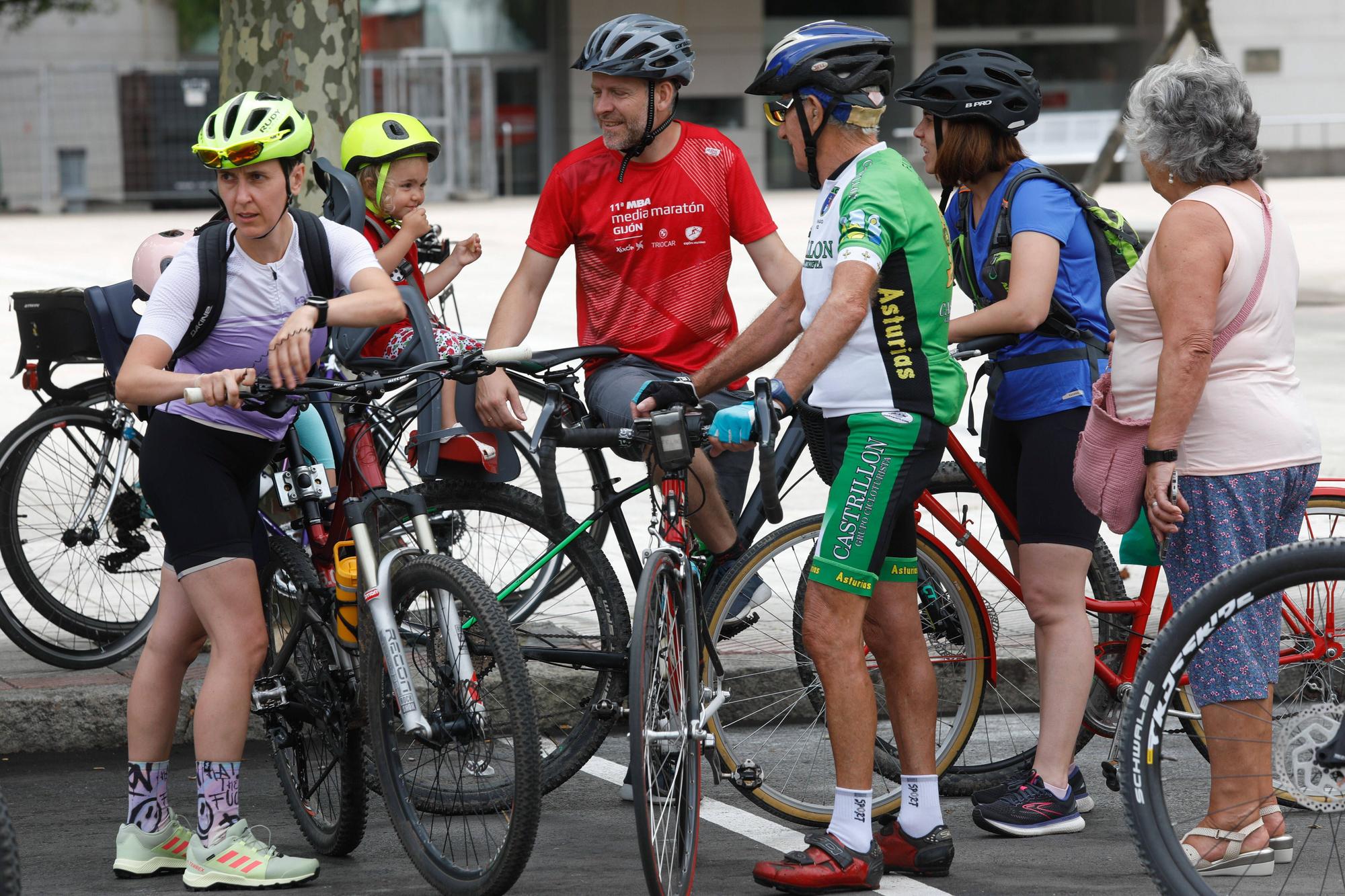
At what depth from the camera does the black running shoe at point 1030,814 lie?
4.56 m

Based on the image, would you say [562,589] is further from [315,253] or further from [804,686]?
[315,253]

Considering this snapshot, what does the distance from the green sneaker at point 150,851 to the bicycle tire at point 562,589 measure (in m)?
0.92

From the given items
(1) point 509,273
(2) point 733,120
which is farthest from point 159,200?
(1) point 509,273

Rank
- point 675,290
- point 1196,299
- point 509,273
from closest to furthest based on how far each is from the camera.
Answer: point 1196,299
point 675,290
point 509,273

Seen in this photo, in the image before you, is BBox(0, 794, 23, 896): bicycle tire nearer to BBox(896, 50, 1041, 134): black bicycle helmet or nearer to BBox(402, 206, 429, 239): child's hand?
BBox(402, 206, 429, 239): child's hand

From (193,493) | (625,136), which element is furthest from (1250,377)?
(193,493)

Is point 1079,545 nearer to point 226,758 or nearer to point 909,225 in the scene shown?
point 909,225

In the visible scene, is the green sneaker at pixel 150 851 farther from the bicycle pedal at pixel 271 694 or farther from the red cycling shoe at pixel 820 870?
the red cycling shoe at pixel 820 870

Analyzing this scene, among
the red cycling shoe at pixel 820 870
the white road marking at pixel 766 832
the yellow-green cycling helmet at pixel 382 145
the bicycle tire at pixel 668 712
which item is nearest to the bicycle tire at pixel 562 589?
the white road marking at pixel 766 832

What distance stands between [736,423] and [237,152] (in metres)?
1.34

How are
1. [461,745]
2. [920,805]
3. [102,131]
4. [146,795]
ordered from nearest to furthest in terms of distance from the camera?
1. [461,745]
2. [920,805]
3. [146,795]
4. [102,131]

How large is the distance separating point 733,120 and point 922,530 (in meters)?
30.6

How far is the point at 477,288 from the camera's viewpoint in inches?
651

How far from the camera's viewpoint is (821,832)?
13.7 feet
